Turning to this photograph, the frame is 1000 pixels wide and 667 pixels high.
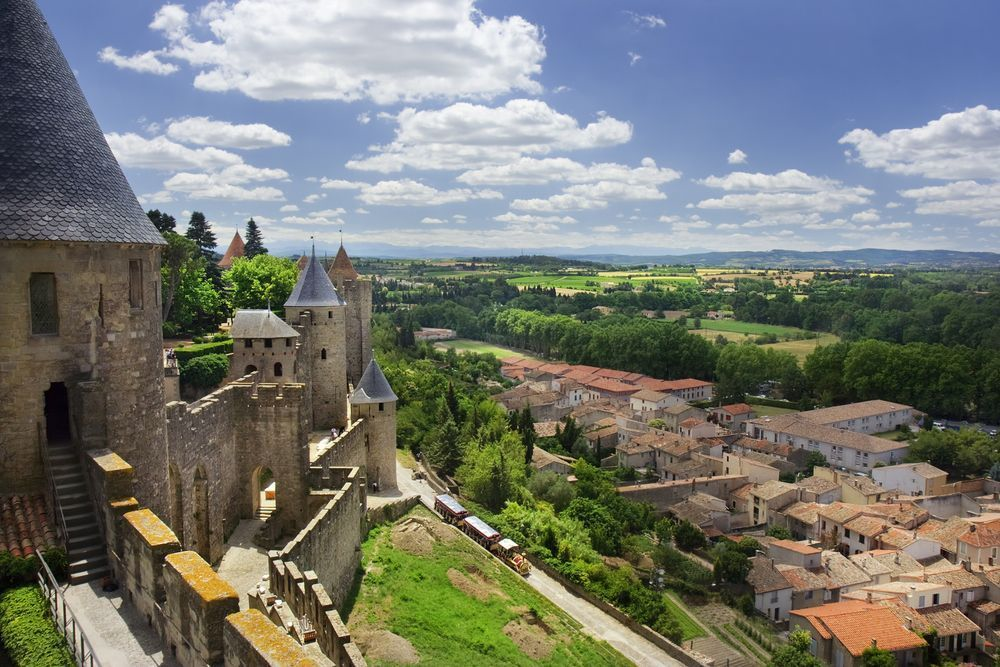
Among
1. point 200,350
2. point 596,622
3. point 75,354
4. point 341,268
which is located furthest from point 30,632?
point 341,268

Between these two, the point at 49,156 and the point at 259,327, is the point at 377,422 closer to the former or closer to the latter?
the point at 259,327

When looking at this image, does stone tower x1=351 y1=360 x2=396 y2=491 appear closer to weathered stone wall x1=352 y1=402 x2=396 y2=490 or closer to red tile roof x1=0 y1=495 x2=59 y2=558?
weathered stone wall x1=352 y1=402 x2=396 y2=490

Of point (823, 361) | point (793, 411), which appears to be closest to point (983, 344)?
point (823, 361)

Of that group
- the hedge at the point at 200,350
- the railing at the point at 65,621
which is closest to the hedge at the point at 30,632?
the railing at the point at 65,621

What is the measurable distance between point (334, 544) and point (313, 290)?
1521 cm

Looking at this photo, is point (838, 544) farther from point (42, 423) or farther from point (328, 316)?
point (42, 423)

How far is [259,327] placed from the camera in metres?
26.6

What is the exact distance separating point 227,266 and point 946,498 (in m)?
64.2

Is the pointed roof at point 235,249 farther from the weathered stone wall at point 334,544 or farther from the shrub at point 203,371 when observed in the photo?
the weathered stone wall at point 334,544

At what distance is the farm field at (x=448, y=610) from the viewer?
786 inches

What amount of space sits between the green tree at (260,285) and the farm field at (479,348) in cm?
8428

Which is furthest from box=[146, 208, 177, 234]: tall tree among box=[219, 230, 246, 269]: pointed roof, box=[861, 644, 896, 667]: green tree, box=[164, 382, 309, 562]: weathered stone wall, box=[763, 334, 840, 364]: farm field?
box=[763, 334, 840, 364]: farm field

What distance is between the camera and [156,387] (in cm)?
1242

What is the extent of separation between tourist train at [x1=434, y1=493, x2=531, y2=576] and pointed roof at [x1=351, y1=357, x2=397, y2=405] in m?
5.84
